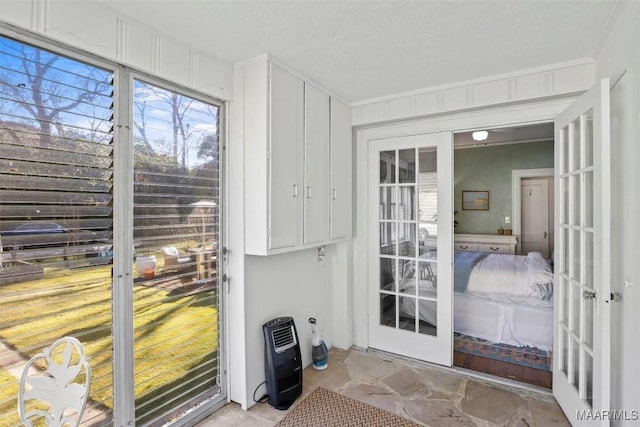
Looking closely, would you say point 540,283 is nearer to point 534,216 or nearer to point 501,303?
point 501,303

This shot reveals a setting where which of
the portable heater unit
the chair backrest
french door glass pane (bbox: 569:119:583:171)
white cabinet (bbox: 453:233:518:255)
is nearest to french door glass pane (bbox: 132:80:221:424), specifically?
the portable heater unit

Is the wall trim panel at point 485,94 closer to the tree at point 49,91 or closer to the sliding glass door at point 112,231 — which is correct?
the sliding glass door at point 112,231

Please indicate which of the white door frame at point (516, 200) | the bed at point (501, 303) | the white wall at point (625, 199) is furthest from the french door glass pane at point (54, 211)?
the white door frame at point (516, 200)

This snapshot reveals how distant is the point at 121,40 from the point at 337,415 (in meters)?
2.62

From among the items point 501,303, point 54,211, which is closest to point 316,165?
point 54,211

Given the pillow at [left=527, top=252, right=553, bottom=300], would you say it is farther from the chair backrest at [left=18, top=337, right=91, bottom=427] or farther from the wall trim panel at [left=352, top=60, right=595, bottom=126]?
the chair backrest at [left=18, top=337, right=91, bottom=427]

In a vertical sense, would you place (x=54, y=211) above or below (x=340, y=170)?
below

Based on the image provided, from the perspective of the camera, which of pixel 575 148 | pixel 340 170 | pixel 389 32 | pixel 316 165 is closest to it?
pixel 389 32

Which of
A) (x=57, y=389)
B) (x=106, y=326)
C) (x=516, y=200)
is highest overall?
(x=516, y=200)

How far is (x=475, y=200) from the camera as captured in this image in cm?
594

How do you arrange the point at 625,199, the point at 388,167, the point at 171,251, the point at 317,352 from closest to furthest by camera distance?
the point at 625,199 → the point at 171,251 → the point at 317,352 → the point at 388,167

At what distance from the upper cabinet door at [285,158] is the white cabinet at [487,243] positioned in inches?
170

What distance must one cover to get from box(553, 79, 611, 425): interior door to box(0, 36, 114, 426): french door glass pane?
2.57 meters

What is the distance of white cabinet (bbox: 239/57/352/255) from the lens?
223 centimetres
